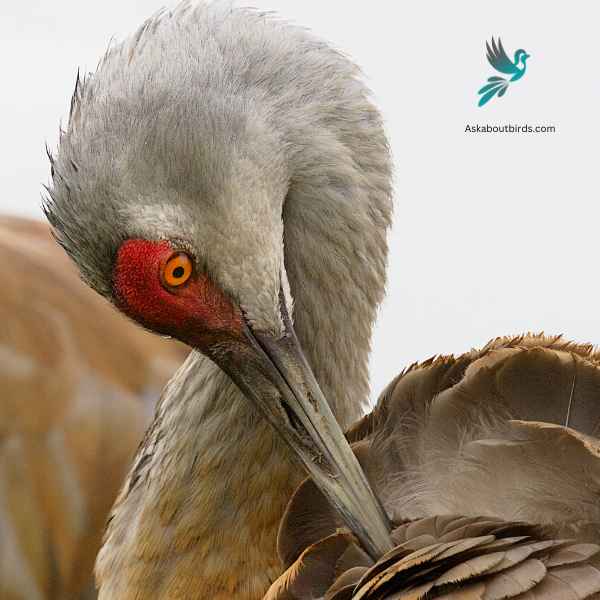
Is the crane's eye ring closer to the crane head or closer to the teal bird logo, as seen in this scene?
the crane head

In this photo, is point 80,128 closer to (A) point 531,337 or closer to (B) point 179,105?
(B) point 179,105

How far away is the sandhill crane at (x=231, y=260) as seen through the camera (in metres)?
0.78

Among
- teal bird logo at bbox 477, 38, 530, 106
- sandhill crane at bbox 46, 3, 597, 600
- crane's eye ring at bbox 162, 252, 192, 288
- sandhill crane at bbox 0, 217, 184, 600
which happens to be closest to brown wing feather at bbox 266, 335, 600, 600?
sandhill crane at bbox 46, 3, 597, 600

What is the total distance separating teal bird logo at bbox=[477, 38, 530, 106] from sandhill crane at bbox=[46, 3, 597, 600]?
0.87 metres

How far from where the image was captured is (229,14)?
891 mm

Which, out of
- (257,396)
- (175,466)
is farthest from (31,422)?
(257,396)

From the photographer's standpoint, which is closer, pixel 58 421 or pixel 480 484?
pixel 480 484

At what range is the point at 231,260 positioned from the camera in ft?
2.62

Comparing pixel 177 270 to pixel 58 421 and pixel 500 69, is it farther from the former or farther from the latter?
pixel 500 69

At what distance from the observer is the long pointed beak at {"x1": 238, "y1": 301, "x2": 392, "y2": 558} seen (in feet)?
2.72

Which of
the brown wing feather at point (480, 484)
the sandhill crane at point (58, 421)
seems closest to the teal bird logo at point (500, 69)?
the sandhill crane at point (58, 421)

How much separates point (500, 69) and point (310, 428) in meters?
1.14

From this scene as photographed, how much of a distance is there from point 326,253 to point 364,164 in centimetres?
10

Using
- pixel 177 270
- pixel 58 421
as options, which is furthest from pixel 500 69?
pixel 177 270
